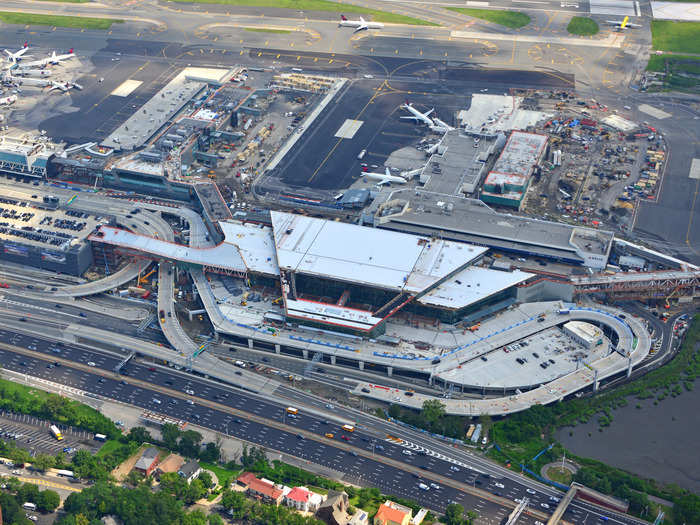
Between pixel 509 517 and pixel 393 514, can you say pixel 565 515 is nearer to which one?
pixel 509 517

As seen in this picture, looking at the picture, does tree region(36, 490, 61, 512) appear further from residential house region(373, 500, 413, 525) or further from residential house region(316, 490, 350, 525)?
residential house region(373, 500, 413, 525)

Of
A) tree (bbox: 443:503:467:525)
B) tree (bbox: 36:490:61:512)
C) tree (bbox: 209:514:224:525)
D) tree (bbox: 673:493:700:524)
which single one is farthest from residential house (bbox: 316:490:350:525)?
tree (bbox: 673:493:700:524)

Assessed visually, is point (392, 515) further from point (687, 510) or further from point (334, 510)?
point (687, 510)

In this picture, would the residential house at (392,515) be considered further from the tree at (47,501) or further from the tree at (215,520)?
the tree at (47,501)

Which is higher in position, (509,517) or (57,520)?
(509,517)

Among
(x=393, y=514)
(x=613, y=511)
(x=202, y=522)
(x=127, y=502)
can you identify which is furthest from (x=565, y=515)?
(x=127, y=502)

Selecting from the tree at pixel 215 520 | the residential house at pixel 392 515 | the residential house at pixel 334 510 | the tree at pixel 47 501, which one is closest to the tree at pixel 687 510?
the residential house at pixel 392 515
